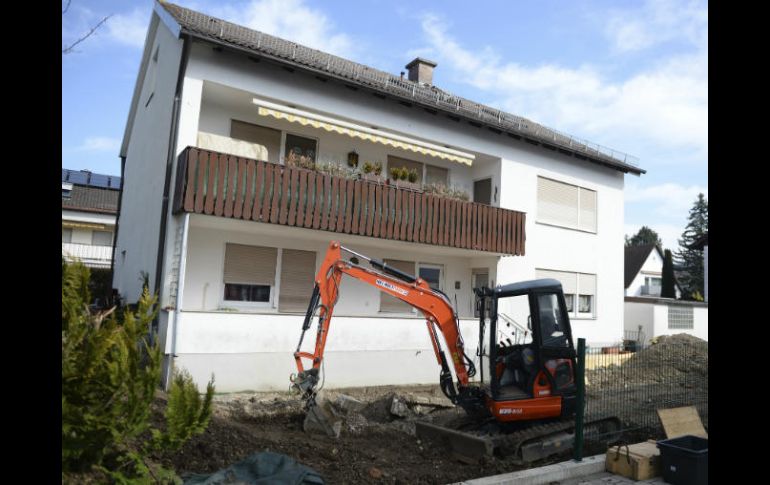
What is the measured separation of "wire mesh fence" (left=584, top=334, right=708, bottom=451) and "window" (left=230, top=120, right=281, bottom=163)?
918 centimetres

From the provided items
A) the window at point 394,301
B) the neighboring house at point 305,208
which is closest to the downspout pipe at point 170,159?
the neighboring house at point 305,208

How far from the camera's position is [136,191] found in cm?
1659

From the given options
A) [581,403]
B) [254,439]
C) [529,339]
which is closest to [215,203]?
[254,439]

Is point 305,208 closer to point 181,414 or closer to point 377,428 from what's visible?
point 377,428

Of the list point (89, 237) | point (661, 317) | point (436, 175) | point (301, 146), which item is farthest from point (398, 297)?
point (89, 237)

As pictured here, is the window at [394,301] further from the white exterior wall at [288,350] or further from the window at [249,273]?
the window at [249,273]

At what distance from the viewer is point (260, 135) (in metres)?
13.9

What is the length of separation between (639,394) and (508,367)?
11.6ft

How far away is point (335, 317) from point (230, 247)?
308 cm

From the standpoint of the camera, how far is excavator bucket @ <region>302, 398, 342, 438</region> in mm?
7918

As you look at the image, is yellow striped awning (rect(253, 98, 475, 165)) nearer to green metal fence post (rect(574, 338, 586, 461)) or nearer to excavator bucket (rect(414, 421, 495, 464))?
excavator bucket (rect(414, 421, 495, 464))

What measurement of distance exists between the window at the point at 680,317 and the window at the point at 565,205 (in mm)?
5555
